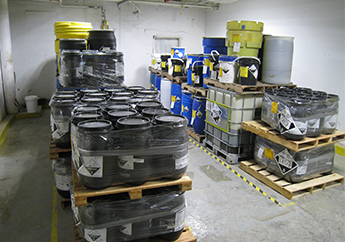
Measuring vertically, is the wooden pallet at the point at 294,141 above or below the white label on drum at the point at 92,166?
below

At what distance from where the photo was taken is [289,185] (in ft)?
13.1

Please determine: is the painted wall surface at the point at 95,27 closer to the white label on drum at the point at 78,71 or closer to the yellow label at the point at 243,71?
the white label on drum at the point at 78,71

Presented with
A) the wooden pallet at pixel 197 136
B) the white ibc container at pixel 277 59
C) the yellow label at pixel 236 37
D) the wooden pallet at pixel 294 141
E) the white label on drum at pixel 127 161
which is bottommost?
the wooden pallet at pixel 197 136

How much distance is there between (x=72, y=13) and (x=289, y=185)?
27.4ft

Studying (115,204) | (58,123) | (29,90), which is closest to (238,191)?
(115,204)

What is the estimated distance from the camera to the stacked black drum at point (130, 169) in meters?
2.10

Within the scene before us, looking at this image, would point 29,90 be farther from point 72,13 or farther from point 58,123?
point 58,123

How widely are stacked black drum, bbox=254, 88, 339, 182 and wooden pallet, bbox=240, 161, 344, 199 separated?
90 mm

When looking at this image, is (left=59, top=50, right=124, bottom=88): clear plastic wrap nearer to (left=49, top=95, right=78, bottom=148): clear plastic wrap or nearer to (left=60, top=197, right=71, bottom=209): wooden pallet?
(left=49, top=95, right=78, bottom=148): clear plastic wrap

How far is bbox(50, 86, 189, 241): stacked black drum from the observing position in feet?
6.90

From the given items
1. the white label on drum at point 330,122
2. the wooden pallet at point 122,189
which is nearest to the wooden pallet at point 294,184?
the white label on drum at point 330,122

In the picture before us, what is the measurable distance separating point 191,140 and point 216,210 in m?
2.78

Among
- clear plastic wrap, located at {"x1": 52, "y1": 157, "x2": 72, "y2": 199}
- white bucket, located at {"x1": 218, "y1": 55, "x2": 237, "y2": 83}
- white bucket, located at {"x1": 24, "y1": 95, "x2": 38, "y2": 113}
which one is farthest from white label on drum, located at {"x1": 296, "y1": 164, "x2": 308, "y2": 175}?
white bucket, located at {"x1": 24, "y1": 95, "x2": 38, "y2": 113}

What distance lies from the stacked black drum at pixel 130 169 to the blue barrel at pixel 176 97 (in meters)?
4.50
